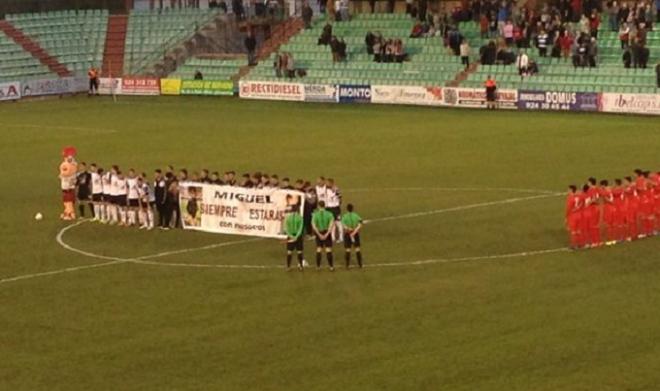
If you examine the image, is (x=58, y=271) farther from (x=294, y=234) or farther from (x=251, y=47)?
(x=251, y=47)

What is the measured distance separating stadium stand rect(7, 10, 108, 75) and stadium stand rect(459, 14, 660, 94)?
872 inches

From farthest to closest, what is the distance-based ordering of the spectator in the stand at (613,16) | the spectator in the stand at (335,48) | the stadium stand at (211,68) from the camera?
the stadium stand at (211,68), the spectator in the stand at (335,48), the spectator in the stand at (613,16)

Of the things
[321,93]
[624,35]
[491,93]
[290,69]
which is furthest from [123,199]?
[290,69]

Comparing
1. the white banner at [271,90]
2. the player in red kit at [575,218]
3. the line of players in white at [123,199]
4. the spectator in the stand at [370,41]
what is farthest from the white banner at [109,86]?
the player in red kit at [575,218]

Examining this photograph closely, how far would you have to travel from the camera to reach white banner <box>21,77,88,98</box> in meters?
77.8

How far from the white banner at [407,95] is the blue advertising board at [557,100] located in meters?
3.87

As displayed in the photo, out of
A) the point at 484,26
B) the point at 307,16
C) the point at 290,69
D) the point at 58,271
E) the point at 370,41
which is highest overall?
the point at 307,16

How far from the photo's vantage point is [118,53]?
275 ft

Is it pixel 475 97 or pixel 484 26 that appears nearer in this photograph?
pixel 475 97

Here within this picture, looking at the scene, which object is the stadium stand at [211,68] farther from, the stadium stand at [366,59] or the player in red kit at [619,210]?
the player in red kit at [619,210]

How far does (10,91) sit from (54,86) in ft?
8.94

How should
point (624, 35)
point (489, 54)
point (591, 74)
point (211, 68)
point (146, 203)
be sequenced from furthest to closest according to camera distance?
point (211, 68) < point (489, 54) < point (624, 35) < point (591, 74) < point (146, 203)

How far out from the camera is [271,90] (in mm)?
74250

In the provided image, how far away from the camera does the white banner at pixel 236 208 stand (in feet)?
121
